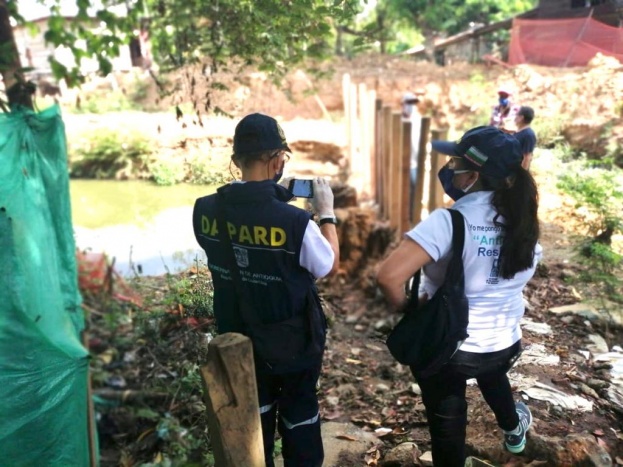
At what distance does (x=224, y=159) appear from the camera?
255 centimetres

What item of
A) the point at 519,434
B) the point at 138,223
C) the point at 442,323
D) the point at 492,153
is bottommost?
the point at 138,223

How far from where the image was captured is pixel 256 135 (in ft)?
5.73

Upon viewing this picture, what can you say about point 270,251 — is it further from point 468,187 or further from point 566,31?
point 566,31

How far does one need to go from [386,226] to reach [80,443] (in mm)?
4427

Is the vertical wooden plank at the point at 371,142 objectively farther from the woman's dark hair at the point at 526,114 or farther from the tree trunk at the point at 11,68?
the tree trunk at the point at 11,68

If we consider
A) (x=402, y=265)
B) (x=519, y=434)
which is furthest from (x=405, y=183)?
(x=402, y=265)

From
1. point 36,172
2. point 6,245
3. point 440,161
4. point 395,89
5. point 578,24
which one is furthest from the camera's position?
point 395,89

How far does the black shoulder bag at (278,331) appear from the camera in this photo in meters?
1.77

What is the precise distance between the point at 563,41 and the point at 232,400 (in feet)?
32.6

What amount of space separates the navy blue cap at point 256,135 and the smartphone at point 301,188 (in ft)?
0.55

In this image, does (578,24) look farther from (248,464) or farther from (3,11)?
(248,464)

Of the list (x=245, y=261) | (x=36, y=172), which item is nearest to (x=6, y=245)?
(x=36, y=172)

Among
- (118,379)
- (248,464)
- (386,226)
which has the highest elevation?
(248,464)

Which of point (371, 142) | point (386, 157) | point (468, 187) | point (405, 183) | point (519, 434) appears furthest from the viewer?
point (371, 142)
